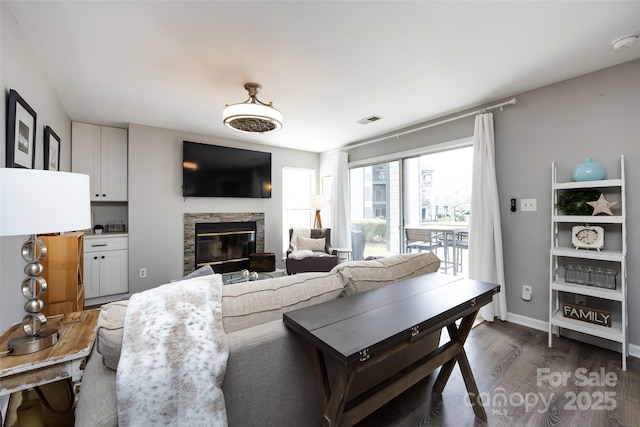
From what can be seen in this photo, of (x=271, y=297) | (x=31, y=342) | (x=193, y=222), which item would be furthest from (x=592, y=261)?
(x=193, y=222)

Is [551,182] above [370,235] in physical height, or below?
above

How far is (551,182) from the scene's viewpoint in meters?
2.55

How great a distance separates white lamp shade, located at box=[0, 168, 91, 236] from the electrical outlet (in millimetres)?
3516

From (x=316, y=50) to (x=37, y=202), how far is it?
1865 millimetres

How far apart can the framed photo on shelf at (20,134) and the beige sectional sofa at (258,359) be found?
132 centimetres

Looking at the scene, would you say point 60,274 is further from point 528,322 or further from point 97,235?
point 528,322

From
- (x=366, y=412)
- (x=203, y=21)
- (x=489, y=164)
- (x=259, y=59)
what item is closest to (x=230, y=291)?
(x=366, y=412)

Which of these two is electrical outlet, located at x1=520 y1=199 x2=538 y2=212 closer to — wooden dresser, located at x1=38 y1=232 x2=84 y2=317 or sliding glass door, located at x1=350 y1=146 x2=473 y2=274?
sliding glass door, located at x1=350 y1=146 x2=473 y2=274

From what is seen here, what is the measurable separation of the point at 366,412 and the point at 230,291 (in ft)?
2.66

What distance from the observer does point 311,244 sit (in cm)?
456

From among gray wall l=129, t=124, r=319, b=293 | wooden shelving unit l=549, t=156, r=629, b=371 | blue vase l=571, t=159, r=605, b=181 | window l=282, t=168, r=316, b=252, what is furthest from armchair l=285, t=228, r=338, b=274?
blue vase l=571, t=159, r=605, b=181

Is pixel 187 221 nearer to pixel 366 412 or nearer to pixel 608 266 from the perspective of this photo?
pixel 366 412

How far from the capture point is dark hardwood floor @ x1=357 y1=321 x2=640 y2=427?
1.52 m

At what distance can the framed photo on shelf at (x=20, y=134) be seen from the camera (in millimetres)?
1549
